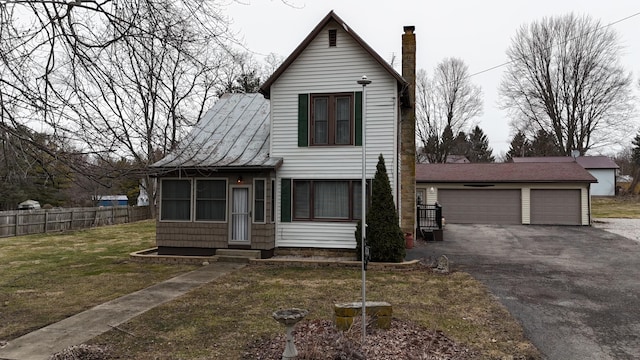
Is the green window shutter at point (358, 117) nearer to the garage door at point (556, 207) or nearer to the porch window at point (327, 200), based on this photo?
the porch window at point (327, 200)

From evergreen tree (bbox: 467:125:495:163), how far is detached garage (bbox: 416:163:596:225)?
1192 inches

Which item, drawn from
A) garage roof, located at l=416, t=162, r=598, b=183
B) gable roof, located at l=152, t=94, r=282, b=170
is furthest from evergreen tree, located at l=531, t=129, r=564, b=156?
gable roof, located at l=152, t=94, r=282, b=170

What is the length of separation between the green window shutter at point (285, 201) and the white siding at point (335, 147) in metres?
0.14

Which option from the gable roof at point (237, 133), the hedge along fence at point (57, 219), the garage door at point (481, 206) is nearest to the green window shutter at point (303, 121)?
the gable roof at point (237, 133)

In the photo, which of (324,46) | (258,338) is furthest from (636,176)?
(258,338)

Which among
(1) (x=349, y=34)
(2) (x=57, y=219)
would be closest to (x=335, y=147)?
(1) (x=349, y=34)

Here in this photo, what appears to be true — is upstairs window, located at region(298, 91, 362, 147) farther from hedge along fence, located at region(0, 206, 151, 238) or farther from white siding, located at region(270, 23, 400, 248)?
hedge along fence, located at region(0, 206, 151, 238)

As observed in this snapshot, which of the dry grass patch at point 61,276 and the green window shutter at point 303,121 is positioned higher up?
the green window shutter at point 303,121

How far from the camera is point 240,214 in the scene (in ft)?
42.0

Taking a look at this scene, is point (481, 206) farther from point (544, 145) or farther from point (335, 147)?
point (544, 145)

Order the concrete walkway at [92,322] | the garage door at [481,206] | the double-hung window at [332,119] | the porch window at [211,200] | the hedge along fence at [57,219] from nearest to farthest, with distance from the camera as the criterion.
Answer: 1. the concrete walkway at [92,322]
2. the double-hung window at [332,119]
3. the porch window at [211,200]
4. the hedge along fence at [57,219]
5. the garage door at [481,206]

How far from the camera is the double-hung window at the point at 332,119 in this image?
12453 millimetres

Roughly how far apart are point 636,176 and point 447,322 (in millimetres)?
43839

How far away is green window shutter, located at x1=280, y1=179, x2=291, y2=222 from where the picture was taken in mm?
12688
